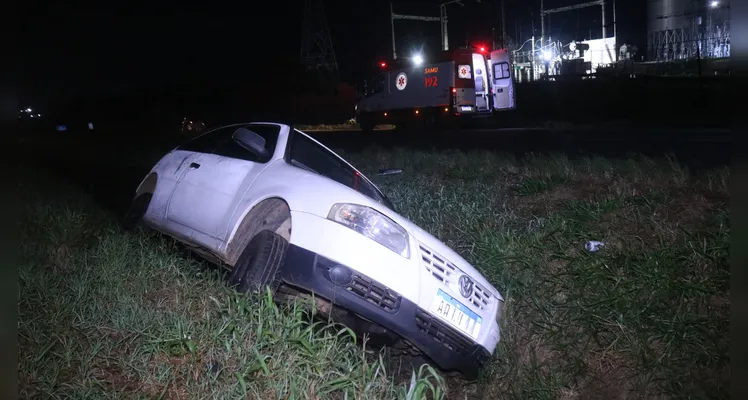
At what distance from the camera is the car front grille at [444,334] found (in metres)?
3.69

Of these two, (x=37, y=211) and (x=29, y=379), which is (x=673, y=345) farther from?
(x=37, y=211)

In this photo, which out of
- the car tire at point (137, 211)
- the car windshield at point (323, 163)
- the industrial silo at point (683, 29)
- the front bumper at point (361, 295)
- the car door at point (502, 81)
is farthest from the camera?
the industrial silo at point (683, 29)

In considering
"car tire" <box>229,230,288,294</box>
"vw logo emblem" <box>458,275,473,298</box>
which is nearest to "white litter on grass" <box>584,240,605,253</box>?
"vw logo emblem" <box>458,275,473,298</box>

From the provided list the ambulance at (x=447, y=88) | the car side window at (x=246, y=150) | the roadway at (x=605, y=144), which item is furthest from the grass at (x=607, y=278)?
the ambulance at (x=447, y=88)

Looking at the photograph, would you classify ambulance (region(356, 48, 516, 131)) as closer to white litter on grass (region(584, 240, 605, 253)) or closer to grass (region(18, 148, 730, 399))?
grass (region(18, 148, 730, 399))

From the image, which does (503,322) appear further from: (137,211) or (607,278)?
(137,211)

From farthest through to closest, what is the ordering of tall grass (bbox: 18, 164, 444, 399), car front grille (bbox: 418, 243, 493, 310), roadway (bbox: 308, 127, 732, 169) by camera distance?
roadway (bbox: 308, 127, 732, 169), car front grille (bbox: 418, 243, 493, 310), tall grass (bbox: 18, 164, 444, 399)

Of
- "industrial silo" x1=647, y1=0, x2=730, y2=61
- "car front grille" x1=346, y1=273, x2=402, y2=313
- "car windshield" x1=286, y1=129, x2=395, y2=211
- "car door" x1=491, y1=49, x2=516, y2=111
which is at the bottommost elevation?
"car front grille" x1=346, y1=273, x2=402, y2=313

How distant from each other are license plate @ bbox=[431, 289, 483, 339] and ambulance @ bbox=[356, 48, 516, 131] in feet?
55.0

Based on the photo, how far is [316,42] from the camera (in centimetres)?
4525

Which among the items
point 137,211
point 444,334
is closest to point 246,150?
point 137,211

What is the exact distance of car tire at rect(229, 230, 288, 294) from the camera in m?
3.79

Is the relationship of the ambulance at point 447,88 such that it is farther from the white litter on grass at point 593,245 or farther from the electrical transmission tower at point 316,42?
the electrical transmission tower at point 316,42

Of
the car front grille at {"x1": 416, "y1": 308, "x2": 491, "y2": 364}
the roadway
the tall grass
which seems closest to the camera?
the tall grass
